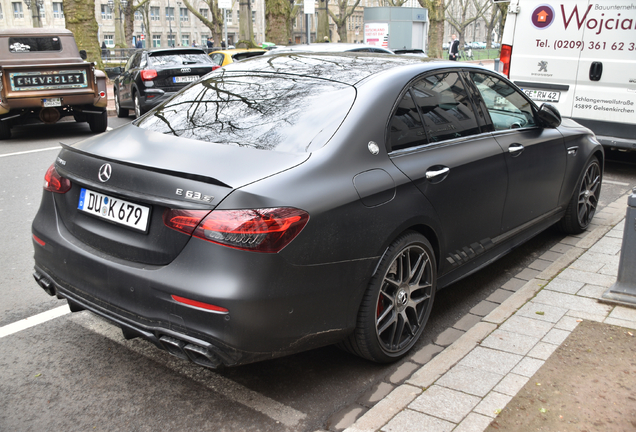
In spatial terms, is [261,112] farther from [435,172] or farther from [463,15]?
[463,15]

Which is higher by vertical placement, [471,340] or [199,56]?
[199,56]

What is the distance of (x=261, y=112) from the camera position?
3436 millimetres

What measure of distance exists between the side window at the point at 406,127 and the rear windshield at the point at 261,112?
0.97 ft

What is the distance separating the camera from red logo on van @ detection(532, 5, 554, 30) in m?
8.73

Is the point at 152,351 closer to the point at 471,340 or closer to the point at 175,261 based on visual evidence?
the point at 175,261

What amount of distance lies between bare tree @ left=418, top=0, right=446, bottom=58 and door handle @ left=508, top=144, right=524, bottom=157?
120 feet

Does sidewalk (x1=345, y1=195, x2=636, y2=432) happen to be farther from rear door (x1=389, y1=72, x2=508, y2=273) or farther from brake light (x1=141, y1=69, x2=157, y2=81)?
brake light (x1=141, y1=69, x2=157, y2=81)

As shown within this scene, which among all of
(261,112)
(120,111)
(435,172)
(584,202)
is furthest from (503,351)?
(120,111)

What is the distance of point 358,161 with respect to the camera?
10.4ft

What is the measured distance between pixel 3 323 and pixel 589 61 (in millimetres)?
7628

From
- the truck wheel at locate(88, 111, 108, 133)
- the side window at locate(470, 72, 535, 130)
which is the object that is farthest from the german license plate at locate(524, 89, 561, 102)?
the truck wheel at locate(88, 111, 108, 133)

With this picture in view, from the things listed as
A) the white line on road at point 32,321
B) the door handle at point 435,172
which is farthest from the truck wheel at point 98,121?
the door handle at point 435,172

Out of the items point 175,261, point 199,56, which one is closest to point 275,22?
point 199,56

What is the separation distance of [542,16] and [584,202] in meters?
3.99
